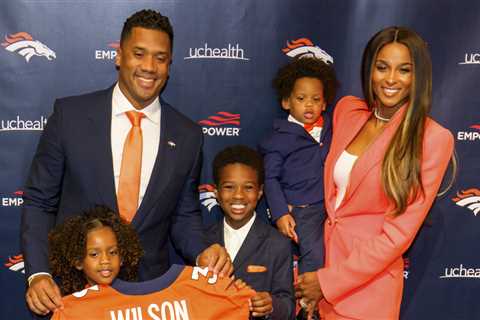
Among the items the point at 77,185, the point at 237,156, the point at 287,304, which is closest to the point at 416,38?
the point at 237,156

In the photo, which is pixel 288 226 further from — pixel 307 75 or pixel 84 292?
pixel 84 292

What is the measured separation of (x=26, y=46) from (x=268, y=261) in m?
1.77

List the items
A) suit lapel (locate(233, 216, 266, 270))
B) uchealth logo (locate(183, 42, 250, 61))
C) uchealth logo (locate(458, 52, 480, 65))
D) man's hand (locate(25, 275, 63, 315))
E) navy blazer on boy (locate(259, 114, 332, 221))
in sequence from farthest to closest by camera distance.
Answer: uchealth logo (locate(458, 52, 480, 65)) < uchealth logo (locate(183, 42, 250, 61)) < navy blazer on boy (locate(259, 114, 332, 221)) < suit lapel (locate(233, 216, 266, 270)) < man's hand (locate(25, 275, 63, 315))

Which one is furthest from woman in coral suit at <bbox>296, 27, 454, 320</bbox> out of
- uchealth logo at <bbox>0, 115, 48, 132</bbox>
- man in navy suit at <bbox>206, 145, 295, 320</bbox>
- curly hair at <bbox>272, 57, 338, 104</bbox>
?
uchealth logo at <bbox>0, 115, 48, 132</bbox>

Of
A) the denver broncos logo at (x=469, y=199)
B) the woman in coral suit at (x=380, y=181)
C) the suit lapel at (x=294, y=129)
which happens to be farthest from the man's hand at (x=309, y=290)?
the denver broncos logo at (x=469, y=199)

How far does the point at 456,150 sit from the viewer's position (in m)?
3.83

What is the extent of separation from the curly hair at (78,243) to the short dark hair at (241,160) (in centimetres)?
63

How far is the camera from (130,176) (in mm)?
2803

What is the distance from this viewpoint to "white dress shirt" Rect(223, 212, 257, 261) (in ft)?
10.2

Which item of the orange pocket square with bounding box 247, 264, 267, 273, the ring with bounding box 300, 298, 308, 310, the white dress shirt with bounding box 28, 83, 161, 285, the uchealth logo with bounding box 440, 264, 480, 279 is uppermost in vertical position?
the white dress shirt with bounding box 28, 83, 161, 285

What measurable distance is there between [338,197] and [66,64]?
1.69m

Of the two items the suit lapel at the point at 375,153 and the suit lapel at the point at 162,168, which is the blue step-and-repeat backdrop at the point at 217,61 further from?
the suit lapel at the point at 375,153

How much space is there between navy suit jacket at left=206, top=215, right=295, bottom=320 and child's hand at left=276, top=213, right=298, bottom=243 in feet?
0.38

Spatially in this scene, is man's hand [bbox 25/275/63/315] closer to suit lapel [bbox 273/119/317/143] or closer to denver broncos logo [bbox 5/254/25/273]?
denver broncos logo [bbox 5/254/25/273]
